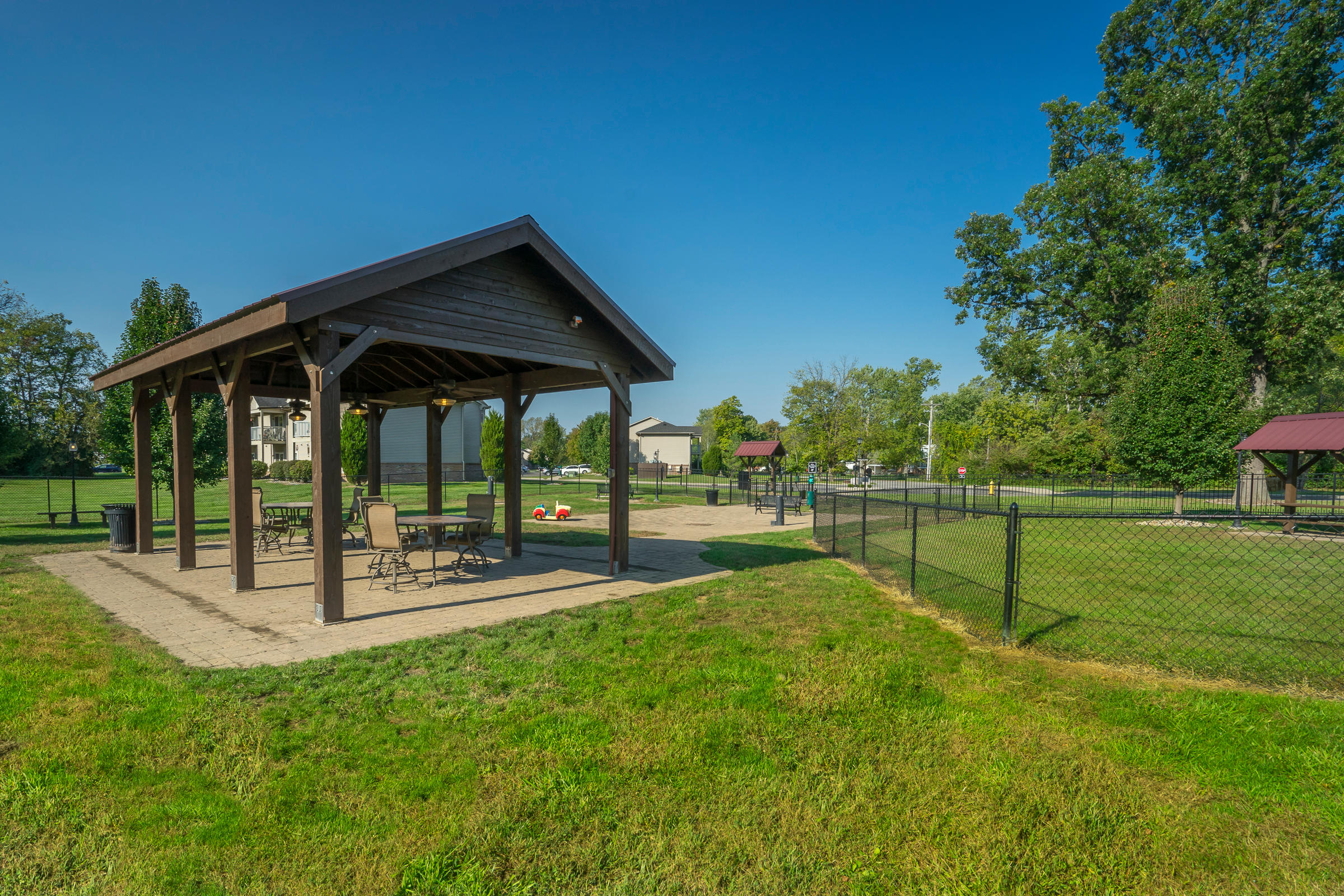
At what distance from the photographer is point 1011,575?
5.82m

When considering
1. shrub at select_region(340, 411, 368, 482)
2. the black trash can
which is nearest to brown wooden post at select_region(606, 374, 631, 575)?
the black trash can

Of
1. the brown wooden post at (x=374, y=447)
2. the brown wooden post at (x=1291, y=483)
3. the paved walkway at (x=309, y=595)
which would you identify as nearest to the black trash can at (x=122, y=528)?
the paved walkway at (x=309, y=595)

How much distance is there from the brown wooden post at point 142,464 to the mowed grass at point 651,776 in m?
6.54

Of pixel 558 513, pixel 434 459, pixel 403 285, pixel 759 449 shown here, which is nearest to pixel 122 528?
pixel 434 459

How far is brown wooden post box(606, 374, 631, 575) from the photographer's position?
963cm

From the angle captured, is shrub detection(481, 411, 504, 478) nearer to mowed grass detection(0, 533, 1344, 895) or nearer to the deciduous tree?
the deciduous tree

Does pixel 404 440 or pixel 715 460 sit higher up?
pixel 404 440

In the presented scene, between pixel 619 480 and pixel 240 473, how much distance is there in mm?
4967

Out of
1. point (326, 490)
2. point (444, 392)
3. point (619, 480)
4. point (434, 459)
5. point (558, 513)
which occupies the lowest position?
point (558, 513)

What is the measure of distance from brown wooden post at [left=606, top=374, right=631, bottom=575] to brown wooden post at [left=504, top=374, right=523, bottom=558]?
7.63 ft

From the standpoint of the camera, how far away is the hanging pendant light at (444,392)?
38.9ft

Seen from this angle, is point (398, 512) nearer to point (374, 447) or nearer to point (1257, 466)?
point (374, 447)

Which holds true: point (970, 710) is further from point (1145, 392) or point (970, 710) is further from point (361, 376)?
point (1145, 392)

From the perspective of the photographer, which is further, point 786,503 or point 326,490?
point 786,503
